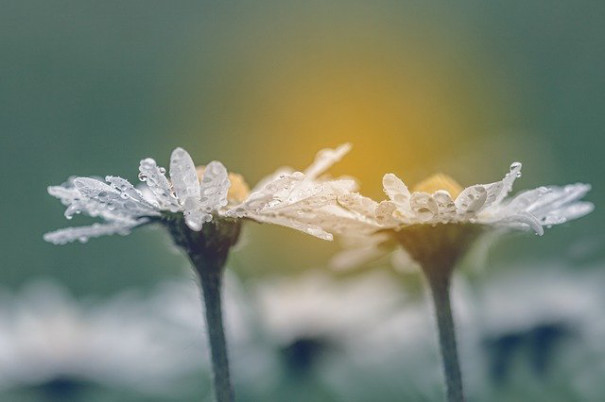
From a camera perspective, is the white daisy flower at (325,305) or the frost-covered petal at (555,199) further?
the white daisy flower at (325,305)

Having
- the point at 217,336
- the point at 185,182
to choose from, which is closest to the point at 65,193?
the point at 185,182

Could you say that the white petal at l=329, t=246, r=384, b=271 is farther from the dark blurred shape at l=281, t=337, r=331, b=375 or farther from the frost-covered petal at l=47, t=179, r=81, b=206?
the dark blurred shape at l=281, t=337, r=331, b=375

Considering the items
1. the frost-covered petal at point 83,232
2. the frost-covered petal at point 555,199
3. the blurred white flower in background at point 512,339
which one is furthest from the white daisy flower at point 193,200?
the blurred white flower in background at point 512,339

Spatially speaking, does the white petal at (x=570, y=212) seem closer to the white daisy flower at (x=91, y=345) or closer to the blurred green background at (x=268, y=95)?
the white daisy flower at (x=91, y=345)

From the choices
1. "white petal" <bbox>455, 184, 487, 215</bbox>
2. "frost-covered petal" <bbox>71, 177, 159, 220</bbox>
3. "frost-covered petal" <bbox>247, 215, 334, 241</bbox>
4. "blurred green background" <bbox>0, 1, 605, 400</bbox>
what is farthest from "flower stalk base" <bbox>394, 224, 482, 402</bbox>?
"blurred green background" <bbox>0, 1, 605, 400</bbox>

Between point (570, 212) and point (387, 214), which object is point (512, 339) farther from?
point (387, 214)

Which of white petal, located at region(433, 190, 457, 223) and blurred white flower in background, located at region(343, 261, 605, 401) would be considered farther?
blurred white flower in background, located at region(343, 261, 605, 401)
